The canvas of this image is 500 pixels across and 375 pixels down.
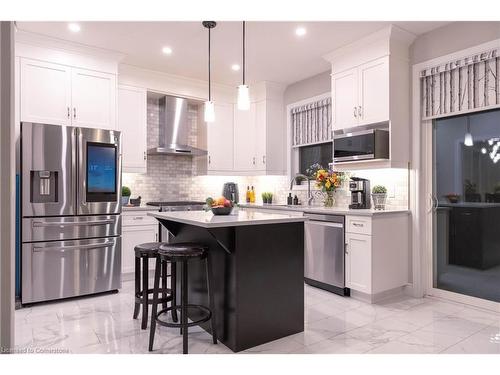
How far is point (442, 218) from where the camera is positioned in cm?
377

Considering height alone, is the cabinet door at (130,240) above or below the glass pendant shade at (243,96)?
below

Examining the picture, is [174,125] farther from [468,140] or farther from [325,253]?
[468,140]

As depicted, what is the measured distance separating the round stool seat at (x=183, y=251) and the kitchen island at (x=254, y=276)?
6.0 inches

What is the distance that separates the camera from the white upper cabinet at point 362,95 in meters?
3.78

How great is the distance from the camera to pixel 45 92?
386 centimetres

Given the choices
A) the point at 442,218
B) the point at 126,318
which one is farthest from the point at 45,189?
the point at 442,218

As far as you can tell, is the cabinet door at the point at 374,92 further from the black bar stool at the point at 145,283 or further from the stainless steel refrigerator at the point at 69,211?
the stainless steel refrigerator at the point at 69,211

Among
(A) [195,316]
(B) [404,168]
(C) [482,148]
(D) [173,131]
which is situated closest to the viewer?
(A) [195,316]

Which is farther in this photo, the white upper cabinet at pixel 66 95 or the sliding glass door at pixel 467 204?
the white upper cabinet at pixel 66 95

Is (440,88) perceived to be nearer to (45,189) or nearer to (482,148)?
(482,148)

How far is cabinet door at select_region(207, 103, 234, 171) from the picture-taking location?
5555mm

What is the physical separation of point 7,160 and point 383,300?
373 centimetres

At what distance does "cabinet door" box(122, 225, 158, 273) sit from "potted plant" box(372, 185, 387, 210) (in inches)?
111

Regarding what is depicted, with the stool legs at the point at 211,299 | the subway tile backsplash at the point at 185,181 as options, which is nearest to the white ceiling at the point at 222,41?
the subway tile backsplash at the point at 185,181
